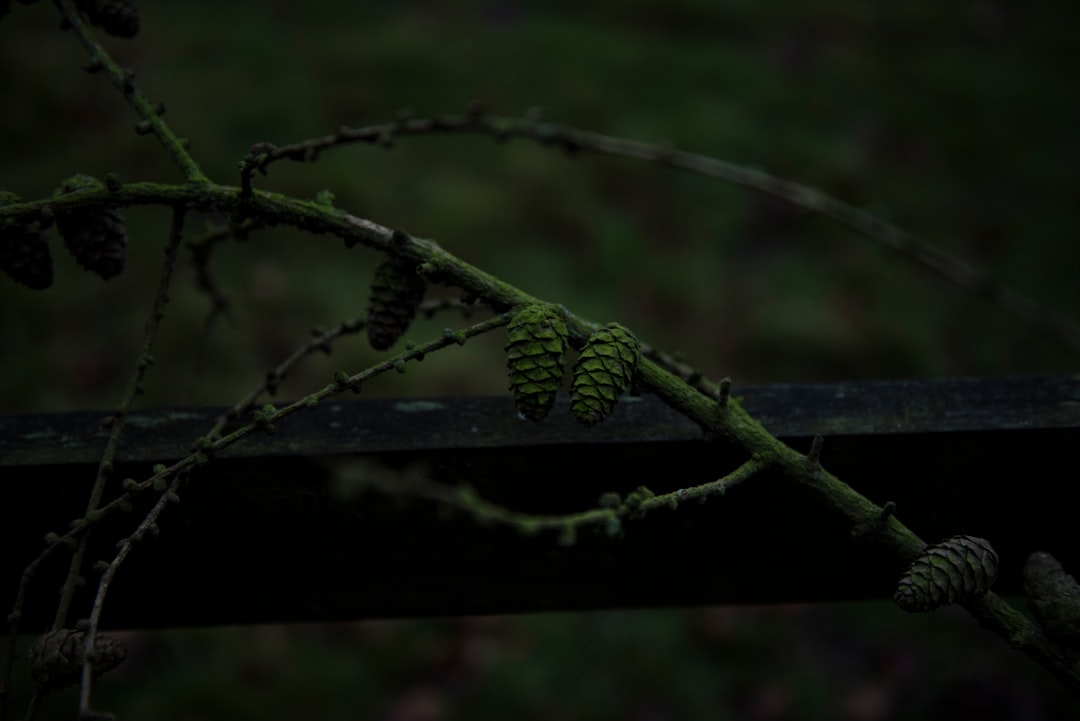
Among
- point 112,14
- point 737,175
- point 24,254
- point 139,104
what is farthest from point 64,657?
point 737,175

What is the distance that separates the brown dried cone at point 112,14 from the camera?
35.7 inches

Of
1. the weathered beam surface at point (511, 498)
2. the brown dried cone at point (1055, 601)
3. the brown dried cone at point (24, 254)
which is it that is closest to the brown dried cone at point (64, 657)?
the weathered beam surface at point (511, 498)

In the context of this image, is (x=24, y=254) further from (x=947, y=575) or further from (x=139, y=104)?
(x=947, y=575)

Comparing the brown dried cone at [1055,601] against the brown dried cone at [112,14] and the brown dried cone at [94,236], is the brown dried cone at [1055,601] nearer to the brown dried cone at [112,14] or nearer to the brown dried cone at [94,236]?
the brown dried cone at [94,236]

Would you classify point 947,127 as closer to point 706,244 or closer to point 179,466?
point 706,244

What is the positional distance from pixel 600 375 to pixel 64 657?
1.66 ft

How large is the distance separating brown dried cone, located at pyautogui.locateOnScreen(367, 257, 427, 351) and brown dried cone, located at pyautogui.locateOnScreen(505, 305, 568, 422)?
0.54 feet

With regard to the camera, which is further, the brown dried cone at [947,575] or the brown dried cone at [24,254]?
the brown dried cone at [24,254]

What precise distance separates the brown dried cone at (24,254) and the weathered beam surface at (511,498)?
0.49ft

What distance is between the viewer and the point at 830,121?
349 centimetres

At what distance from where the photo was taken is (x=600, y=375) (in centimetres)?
70

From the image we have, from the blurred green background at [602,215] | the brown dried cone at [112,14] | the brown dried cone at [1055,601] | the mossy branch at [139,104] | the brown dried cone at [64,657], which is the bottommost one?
the brown dried cone at [1055,601]

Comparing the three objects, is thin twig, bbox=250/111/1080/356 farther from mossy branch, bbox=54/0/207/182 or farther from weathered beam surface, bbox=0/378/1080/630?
weathered beam surface, bbox=0/378/1080/630

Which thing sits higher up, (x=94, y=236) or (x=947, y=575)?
(x=94, y=236)
